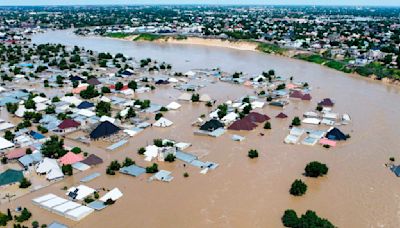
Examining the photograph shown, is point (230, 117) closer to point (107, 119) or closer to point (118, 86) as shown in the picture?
point (107, 119)

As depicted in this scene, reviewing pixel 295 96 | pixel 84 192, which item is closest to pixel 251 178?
pixel 84 192

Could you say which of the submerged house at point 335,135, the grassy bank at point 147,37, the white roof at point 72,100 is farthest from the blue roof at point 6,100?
the grassy bank at point 147,37

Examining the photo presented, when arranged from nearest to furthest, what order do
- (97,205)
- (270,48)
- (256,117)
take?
(97,205) → (256,117) → (270,48)

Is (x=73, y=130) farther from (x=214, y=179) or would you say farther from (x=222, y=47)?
(x=222, y=47)

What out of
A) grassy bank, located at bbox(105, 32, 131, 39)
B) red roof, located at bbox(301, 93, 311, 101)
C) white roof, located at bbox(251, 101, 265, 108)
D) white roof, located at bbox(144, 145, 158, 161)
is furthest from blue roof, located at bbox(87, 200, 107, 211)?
grassy bank, located at bbox(105, 32, 131, 39)

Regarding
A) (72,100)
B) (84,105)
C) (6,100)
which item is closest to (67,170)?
(84,105)

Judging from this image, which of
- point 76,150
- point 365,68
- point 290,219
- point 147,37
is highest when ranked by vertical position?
point 365,68

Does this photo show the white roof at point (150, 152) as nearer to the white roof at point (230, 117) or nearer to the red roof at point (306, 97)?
the white roof at point (230, 117)
